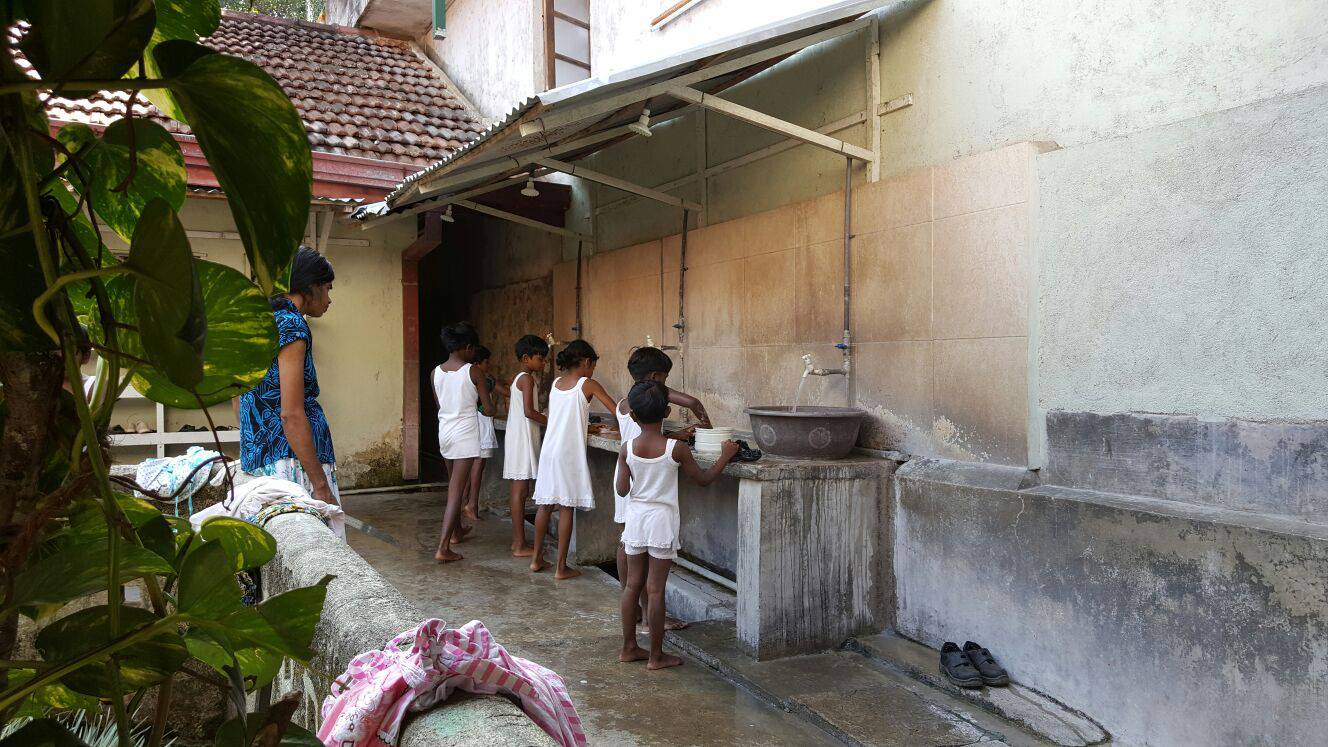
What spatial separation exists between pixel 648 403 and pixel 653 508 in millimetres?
572

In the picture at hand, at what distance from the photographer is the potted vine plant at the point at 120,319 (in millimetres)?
438

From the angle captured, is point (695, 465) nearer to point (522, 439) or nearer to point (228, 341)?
point (522, 439)

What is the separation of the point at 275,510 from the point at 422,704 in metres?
1.40

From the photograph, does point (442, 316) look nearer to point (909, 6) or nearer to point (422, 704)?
point (909, 6)

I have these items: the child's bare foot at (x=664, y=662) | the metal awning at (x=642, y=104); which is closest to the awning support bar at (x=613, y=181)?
the metal awning at (x=642, y=104)

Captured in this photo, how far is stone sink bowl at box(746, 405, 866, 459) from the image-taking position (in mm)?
4598

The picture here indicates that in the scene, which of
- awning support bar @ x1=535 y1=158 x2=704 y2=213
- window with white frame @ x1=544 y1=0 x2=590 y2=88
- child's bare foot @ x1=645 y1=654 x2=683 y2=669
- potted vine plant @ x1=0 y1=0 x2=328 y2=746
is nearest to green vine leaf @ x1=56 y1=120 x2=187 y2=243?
potted vine plant @ x1=0 y1=0 x2=328 y2=746

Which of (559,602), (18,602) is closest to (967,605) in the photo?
(559,602)

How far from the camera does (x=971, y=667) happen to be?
4031 millimetres

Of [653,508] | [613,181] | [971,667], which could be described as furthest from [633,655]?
[613,181]

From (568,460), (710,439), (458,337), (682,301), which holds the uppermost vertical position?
(682,301)

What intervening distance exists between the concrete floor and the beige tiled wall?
169cm

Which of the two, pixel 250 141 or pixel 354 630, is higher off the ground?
pixel 250 141

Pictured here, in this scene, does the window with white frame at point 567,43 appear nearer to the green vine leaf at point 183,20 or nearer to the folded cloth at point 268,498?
the folded cloth at point 268,498
